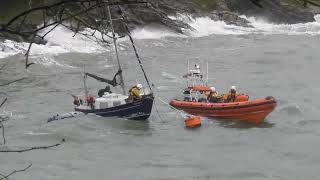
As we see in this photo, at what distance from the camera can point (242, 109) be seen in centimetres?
2255

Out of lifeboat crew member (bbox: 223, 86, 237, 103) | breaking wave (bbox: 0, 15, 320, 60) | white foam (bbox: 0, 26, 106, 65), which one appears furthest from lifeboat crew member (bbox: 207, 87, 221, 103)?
breaking wave (bbox: 0, 15, 320, 60)

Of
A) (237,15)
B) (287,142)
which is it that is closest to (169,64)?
(287,142)

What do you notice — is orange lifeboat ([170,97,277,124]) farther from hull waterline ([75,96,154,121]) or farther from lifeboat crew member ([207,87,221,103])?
hull waterline ([75,96,154,121])

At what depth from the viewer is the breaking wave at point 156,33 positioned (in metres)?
38.4

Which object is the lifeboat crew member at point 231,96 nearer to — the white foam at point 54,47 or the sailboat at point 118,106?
the sailboat at point 118,106

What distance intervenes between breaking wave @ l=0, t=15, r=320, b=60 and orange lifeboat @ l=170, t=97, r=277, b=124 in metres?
15.1

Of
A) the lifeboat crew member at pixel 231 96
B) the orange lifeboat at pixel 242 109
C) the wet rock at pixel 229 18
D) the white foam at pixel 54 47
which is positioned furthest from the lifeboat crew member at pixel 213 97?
the wet rock at pixel 229 18

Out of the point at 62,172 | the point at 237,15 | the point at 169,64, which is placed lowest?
the point at 62,172

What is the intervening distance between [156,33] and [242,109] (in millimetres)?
27283

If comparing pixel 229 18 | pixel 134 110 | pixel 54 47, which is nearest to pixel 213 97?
pixel 134 110

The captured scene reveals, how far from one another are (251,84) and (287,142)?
10.1 meters

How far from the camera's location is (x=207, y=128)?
21.7 m

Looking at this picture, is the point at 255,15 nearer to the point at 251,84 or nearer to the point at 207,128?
the point at 251,84

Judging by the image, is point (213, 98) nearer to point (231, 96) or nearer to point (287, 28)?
point (231, 96)
